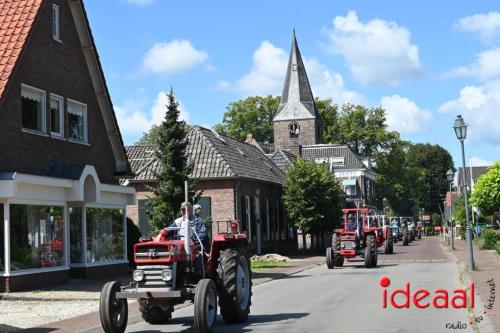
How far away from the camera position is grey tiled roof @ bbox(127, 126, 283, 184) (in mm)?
36625

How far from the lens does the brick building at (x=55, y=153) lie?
1966cm

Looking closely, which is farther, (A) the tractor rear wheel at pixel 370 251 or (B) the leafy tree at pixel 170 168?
(A) the tractor rear wheel at pixel 370 251

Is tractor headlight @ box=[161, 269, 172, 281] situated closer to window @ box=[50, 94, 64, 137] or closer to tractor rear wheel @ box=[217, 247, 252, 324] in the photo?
tractor rear wheel @ box=[217, 247, 252, 324]

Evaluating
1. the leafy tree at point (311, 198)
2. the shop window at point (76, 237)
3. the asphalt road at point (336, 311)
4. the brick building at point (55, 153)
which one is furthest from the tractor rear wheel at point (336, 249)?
the leafy tree at point (311, 198)

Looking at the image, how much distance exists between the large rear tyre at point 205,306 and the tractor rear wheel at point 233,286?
65cm

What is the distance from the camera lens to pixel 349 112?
87188 millimetres

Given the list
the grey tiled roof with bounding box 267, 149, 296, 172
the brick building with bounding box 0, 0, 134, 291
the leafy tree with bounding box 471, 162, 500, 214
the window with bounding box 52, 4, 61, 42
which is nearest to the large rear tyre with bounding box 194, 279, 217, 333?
the brick building with bounding box 0, 0, 134, 291

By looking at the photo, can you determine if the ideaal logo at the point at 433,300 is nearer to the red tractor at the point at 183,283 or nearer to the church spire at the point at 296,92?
the red tractor at the point at 183,283

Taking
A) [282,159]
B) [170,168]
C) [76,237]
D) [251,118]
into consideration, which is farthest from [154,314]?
[251,118]

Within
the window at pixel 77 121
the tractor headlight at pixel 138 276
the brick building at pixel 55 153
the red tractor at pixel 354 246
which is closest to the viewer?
the tractor headlight at pixel 138 276

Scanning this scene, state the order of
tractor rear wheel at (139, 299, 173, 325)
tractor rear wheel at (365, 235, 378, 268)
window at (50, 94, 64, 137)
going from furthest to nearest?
tractor rear wheel at (365, 235, 378, 268) < window at (50, 94, 64, 137) < tractor rear wheel at (139, 299, 173, 325)

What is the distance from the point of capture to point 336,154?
8044 centimetres

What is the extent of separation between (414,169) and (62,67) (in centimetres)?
7209

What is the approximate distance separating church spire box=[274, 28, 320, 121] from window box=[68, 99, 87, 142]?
6298 cm
